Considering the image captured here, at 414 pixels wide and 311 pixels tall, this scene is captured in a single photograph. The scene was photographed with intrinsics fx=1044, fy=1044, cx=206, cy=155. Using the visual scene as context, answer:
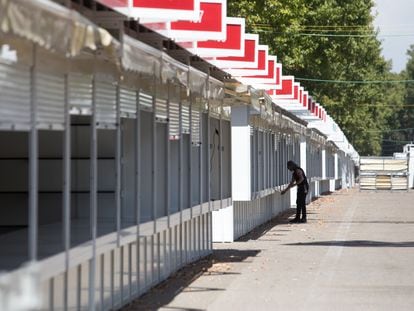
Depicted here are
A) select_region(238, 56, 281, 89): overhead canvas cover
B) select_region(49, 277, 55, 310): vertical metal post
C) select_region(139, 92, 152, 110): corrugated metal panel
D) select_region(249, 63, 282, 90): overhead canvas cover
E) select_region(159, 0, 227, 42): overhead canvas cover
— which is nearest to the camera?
select_region(49, 277, 55, 310): vertical metal post

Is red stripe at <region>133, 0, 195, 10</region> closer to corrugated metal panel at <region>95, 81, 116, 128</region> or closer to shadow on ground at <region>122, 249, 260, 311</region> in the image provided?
corrugated metal panel at <region>95, 81, 116, 128</region>

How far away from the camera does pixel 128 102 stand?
34.4 feet

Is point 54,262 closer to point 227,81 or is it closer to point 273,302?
point 273,302

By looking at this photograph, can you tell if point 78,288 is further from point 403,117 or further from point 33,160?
point 403,117

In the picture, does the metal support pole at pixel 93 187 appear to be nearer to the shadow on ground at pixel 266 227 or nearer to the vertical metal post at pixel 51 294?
the vertical metal post at pixel 51 294

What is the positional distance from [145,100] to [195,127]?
11.5ft

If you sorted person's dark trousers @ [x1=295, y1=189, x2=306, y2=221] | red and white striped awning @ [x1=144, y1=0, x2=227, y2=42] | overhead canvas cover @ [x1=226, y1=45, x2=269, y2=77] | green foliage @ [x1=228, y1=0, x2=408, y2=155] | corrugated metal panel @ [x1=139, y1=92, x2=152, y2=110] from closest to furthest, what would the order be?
1. corrugated metal panel @ [x1=139, y1=92, x2=152, y2=110]
2. red and white striped awning @ [x1=144, y1=0, x2=227, y2=42]
3. overhead canvas cover @ [x1=226, y1=45, x2=269, y2=77]
4. person's dark trousers @ [x1=295, y1=189, x2=306, y2=221]
5. green foliage @ [x1=228, y1=0, x2=408, y2=155]

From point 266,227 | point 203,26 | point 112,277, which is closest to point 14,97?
point 112,277

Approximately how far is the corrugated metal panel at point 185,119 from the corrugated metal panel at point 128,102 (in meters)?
2.93

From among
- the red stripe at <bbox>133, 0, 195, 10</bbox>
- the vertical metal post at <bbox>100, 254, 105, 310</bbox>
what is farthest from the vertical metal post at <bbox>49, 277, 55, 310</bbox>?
the red stripe at <bbox>133, 0, 195, 10</bbox>

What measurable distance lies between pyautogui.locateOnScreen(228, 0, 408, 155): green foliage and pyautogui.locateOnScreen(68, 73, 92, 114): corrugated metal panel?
3135 centimetres

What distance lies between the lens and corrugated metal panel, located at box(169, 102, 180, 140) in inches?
512

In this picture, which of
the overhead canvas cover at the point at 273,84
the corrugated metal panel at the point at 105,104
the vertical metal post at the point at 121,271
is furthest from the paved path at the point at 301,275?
the overhead canvas cover at the point at 273,84

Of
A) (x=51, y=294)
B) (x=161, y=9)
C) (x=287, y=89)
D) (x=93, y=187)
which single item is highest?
(x=287, y=89)
